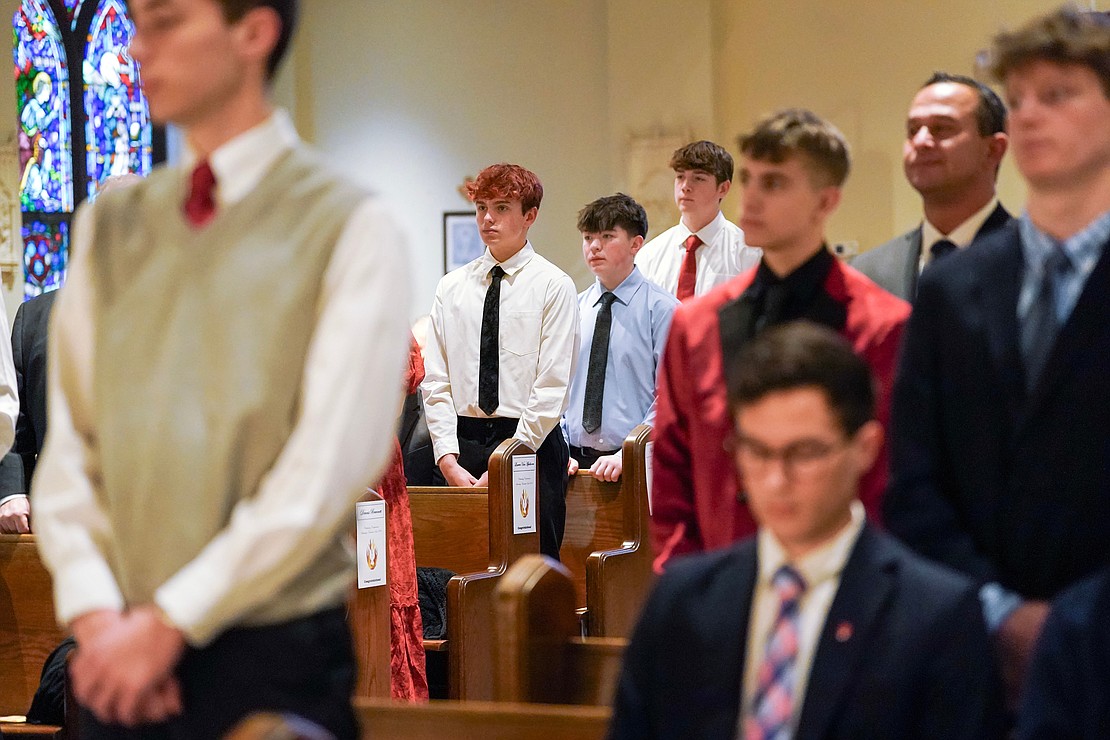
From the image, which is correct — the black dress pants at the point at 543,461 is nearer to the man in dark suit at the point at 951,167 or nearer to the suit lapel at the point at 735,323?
the man in dark suit at the point at 951,167

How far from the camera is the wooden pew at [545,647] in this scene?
2.07 meters

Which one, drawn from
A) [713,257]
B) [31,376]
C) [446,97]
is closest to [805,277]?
[31,376]

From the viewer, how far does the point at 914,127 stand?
8.66 feet

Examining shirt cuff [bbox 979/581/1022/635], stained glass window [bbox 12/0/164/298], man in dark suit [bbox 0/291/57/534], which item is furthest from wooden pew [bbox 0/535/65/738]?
stained glass window [bbox 12/0/164/298]

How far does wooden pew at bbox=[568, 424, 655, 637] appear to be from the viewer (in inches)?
161

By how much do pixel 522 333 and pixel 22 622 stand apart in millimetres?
2004

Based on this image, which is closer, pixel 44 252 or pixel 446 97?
pixel 44 252

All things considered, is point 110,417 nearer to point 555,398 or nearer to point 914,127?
point 914,127

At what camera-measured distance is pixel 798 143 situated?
2.11 m

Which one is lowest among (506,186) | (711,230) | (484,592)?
(484,592)

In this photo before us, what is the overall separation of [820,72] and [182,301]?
283 inches

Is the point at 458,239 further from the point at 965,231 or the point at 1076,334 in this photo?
the point at 1076,334

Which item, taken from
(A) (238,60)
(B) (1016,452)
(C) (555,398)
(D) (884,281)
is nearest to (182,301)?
(A) (238,60)

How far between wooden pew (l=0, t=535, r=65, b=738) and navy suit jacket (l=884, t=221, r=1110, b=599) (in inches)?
103
